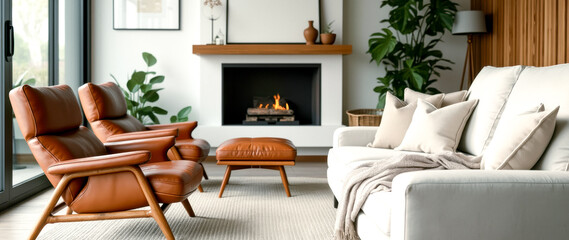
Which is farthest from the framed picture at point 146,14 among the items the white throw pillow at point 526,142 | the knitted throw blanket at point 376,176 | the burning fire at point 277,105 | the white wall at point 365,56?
the white throw pillow at point 526,142

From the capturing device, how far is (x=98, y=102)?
12.8ft

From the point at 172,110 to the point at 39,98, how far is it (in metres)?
3.64

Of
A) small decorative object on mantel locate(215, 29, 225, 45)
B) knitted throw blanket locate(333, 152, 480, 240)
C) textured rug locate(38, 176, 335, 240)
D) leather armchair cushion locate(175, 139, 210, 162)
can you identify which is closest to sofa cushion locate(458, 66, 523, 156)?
knitted throw blanket locate(333, 152, 480, 240)

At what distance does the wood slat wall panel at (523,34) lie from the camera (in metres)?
4.32

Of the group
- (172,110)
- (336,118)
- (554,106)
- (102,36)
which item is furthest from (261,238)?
(102,36)

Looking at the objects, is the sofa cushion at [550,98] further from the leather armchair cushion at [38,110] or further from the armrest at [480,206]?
the leather armchair cushion at [38,110]

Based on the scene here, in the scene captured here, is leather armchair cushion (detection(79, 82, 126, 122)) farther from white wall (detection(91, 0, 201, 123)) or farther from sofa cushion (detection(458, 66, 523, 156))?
sofa cushion (detection(458, 66, 523, 156))

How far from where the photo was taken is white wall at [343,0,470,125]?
6484 mm

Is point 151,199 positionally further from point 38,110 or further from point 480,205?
point 480,205

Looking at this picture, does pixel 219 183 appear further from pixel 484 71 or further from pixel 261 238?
pixel 484 71

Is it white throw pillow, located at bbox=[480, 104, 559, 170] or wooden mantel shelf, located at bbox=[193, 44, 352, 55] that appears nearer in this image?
white throw pillow, located at bbox=[480, 104, 559, 170]

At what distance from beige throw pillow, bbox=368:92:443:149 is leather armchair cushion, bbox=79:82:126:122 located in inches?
75.3

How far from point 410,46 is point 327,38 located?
3.01 ft

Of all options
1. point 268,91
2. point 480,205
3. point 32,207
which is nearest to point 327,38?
Result: point 268,91
